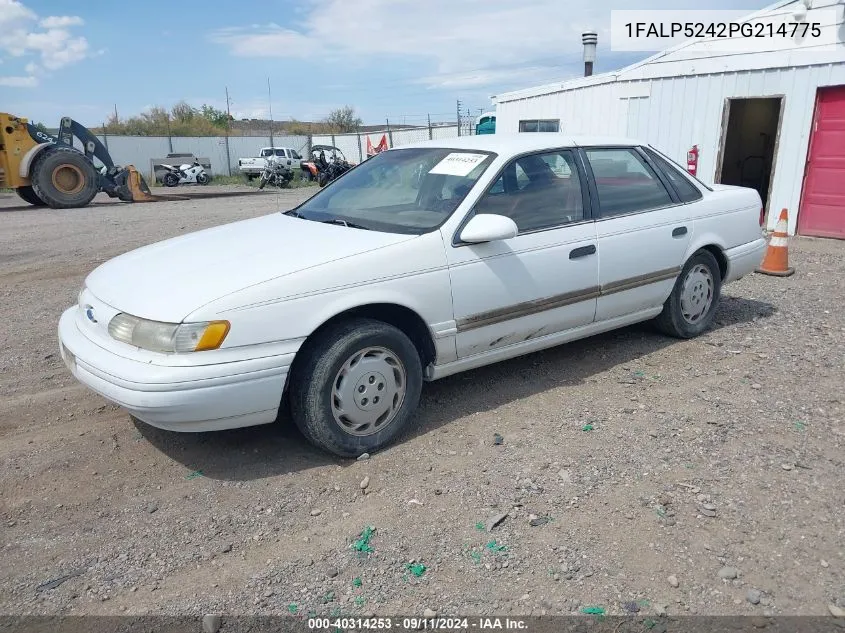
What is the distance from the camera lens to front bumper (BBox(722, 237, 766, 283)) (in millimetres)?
5316

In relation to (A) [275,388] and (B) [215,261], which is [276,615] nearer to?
(A) [275,388]

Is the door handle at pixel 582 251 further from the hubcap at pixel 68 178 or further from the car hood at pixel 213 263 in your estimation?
the hubcap at pixel 68 178

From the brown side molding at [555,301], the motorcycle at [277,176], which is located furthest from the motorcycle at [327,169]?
the brown side molding at [555,301]

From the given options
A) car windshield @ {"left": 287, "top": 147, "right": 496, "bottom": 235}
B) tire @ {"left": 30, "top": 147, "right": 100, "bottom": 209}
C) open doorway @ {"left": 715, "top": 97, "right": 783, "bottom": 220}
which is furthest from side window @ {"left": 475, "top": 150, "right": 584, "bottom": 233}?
tire @ {"left": 30, "top": 147, "right": 100, "bottom": 209}

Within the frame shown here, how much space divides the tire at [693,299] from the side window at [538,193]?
1301 mm

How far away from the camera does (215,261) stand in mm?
3439

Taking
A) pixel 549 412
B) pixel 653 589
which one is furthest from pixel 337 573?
pixel 549 412

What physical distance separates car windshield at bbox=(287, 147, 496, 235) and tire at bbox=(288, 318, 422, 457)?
0.68 m

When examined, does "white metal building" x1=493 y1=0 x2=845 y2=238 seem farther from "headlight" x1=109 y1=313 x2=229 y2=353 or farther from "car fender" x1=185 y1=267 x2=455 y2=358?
"headlight" x1=109 y1=313 x2=229 y2=353

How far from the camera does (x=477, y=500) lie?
3.09 meters

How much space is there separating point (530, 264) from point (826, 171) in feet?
26.9

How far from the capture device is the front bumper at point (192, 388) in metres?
2.92

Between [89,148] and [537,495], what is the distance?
17.9m

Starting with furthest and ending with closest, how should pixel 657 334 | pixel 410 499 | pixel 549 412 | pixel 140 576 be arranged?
pixel 657 334, pixel 549 412, pixel 410 499, pixel 140 576
